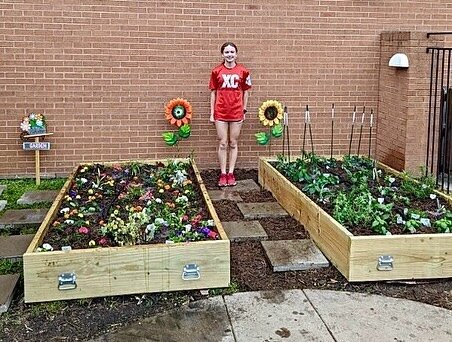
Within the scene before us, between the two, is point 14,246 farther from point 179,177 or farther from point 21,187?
point 21,187

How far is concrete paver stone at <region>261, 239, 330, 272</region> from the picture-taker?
4.29m

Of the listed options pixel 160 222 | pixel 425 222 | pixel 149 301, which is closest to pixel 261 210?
pixel 160 222

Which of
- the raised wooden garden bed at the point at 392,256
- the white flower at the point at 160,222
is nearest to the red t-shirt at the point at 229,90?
the white flower at the point at 160,222

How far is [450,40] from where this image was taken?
766 cm

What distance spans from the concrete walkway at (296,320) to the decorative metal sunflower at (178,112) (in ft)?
11.8

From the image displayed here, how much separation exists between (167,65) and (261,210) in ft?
8.37

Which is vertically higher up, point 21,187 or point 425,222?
point 425,222

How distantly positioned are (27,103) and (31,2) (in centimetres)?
120

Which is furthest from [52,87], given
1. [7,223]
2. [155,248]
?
[155,248]

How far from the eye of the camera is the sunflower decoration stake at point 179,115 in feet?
23.0

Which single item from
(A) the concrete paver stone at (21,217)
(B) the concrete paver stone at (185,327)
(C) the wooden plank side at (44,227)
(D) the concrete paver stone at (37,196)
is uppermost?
(C) the wooden plank side at (44,227)

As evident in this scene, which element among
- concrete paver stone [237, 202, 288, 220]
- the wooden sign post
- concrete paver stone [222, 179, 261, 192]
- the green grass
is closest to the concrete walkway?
concrete paver stone [237, 202, 288, 220]

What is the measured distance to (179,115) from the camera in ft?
23.1

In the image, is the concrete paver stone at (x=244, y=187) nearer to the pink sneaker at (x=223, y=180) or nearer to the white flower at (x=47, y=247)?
the pink sneaker at (x=223, y=180)
